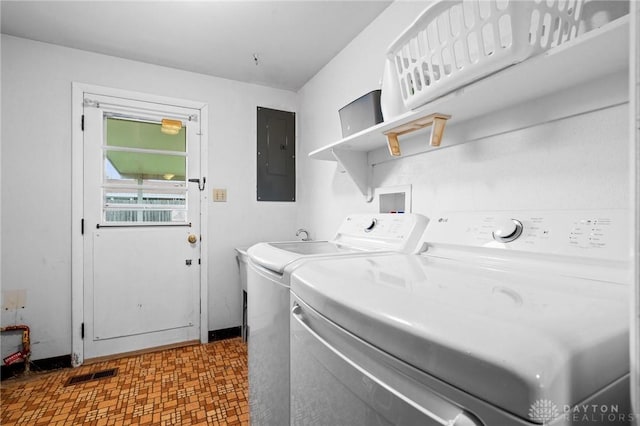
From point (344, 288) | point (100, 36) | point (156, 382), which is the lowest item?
point (156, 382)

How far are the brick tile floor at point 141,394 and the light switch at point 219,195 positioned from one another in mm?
1319

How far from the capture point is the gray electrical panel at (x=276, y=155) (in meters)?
2.94

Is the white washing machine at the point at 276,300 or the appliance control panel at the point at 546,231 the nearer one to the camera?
the appliance control panel at the point at 546,231

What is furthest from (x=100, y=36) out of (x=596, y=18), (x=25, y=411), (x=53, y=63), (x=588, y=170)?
(x=588, y=170)

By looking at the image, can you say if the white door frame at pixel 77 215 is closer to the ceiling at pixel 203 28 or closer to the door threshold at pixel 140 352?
the door threshold at pixel 140 352

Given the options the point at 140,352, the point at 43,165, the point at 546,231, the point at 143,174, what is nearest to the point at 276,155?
the point at 143,174

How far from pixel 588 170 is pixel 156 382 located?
259cm

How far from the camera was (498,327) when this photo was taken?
433mm

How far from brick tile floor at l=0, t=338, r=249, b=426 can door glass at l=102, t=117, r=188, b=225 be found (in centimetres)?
115

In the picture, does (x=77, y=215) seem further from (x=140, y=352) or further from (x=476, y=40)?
(x=476, y=40)

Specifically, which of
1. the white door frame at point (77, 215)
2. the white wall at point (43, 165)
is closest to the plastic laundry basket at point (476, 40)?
the white wall at point (43, 165)

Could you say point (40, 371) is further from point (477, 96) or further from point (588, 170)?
point (588, 170)

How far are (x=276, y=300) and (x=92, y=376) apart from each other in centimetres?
199

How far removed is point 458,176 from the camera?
1334 mm
